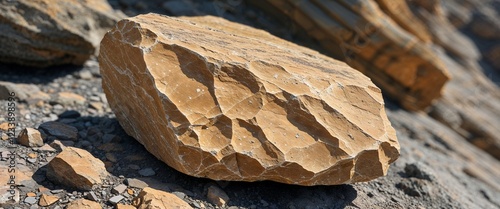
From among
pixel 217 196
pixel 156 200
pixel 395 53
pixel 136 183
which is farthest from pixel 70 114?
pixel 395 53

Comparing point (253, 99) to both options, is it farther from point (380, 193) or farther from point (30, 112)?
point (30, 112)

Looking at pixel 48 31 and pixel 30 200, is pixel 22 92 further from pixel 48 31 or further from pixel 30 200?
pixel 30 200

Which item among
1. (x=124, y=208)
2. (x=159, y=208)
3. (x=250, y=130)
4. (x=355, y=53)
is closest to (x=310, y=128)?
(x=250, y=130)

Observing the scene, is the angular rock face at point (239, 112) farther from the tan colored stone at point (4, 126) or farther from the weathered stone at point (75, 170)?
the tan colored stone at point (4, 126)

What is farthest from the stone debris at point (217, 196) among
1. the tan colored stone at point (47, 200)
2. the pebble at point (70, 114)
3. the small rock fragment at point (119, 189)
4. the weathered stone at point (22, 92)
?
the weathered stone at point (22, 92)

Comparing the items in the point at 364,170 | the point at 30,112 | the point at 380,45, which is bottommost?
the point at 30,112

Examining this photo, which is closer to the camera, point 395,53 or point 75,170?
point 75,170
